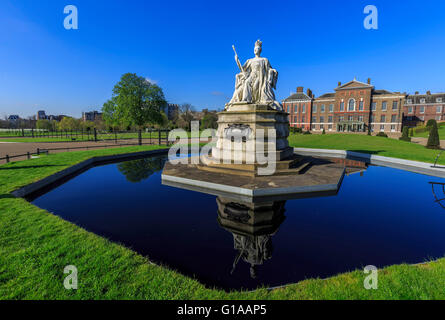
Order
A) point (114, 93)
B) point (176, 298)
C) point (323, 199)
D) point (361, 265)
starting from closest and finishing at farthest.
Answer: point (176, 298) → point (361, 265) → point (323, 199) → point (114, 93)

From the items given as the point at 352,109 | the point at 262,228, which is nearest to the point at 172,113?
the point at 352,109

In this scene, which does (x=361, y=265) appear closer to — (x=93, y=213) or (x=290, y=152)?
(x=93, y=213)

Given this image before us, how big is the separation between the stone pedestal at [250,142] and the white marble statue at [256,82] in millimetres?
688

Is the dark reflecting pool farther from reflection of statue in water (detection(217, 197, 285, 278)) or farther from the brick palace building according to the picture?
the brick palace building

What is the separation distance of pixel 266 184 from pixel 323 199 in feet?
7.68

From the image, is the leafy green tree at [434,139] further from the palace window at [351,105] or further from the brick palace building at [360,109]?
the palace window at [351,105]

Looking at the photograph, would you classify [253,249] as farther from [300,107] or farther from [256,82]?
[300,107]

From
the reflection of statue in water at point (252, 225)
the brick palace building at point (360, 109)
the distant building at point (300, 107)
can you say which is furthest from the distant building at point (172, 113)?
the reflection of statue in water at point (252, 225)

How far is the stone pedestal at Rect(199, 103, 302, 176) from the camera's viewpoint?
1157 cm

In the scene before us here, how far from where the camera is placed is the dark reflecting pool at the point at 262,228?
15.1 ft

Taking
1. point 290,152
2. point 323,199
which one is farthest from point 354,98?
point 323,199

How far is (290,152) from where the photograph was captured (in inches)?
536

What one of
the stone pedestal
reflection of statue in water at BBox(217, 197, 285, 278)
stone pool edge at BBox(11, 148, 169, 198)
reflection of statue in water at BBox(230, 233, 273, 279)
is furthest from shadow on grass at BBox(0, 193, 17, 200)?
reflection of statue in water at BBox(230, 233, 273, 279)

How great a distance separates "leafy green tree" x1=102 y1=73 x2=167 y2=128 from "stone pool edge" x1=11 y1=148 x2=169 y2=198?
24.0ft
